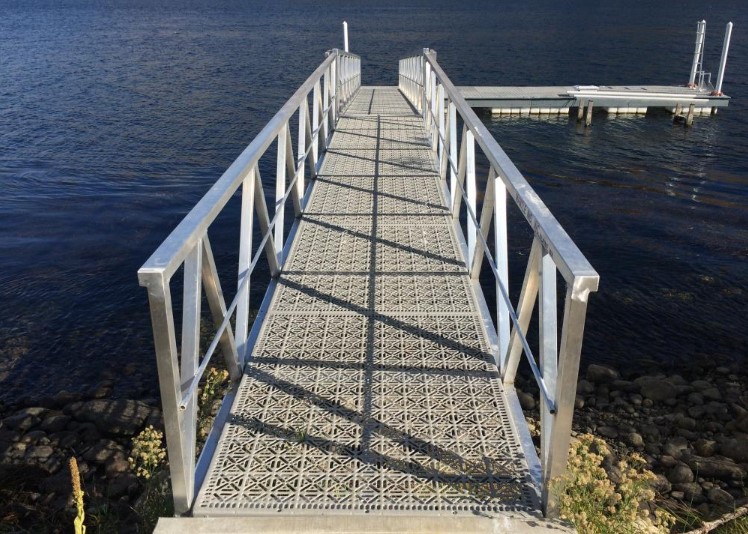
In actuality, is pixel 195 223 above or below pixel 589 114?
above

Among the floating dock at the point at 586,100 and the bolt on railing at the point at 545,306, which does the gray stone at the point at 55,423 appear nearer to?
the bolt on railing at the point at 545,306

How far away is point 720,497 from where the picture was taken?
276 inches

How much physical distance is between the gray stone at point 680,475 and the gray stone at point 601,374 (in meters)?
2.04

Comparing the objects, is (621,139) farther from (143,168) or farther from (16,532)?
(16,532)

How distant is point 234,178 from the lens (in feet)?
12.1

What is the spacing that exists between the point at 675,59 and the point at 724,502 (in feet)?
134

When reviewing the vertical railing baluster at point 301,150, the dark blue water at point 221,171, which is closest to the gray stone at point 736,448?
the dark blue water at point 221,171

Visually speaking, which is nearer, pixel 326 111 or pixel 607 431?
pixel 607 431

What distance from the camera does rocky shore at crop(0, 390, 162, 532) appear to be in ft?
20.9

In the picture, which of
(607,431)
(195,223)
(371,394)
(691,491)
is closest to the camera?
(195,223)

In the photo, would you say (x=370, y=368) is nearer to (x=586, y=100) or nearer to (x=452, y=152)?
(x=452, y=152)

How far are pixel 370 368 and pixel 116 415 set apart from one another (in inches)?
214

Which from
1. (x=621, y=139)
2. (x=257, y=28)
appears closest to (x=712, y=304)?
(x=621, y=139)

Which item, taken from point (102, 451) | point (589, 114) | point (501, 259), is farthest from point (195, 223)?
point (589, 114)
